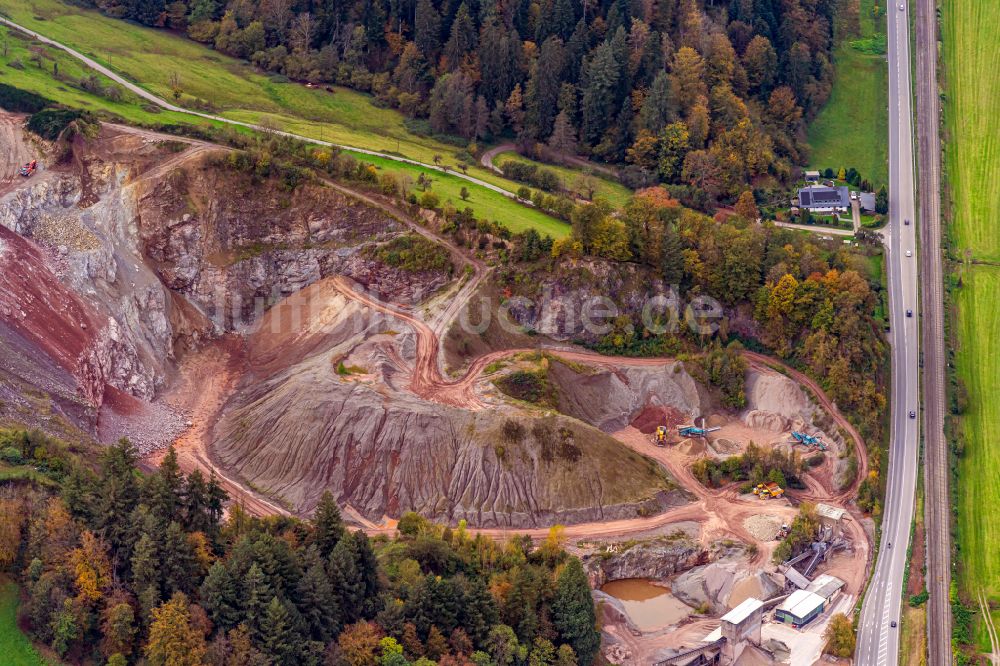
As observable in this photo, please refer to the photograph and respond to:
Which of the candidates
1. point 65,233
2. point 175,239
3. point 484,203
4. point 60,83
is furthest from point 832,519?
point 60,83

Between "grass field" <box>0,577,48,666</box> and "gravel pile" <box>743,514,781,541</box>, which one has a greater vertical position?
Result: "grass field" <box>0,577,48,666</box>

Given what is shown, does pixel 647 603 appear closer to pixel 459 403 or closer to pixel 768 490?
pixel 768 490

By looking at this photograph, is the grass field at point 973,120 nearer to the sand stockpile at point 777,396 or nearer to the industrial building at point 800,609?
the sand stockpile at point 777,396

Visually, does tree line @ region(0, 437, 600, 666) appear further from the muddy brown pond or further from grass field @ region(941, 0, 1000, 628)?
grass field @ region(941, 0, 1000, 628)

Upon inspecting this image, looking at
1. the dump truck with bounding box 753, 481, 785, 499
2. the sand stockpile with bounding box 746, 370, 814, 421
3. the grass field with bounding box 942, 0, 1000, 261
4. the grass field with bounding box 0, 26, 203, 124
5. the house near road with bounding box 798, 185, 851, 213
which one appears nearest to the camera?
the dump truck with bounding box 753, 481, 785, 499

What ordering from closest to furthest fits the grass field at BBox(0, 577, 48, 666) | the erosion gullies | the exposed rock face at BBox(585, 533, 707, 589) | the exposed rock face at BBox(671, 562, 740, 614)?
the grass field at BBox(0, 577, 48, 666) → the exposed rock face at BBox(671, 562, 740, 614) → the exposed rock face at BBox(585, 533, 707, 589) → the erosion gullies

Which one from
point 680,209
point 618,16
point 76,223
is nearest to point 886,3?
point 618,16

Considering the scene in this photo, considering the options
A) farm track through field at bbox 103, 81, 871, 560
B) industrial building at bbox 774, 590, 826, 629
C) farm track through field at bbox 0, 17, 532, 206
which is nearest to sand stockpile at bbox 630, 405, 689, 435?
farm track through field at bbox 103, 81, 871, 560
